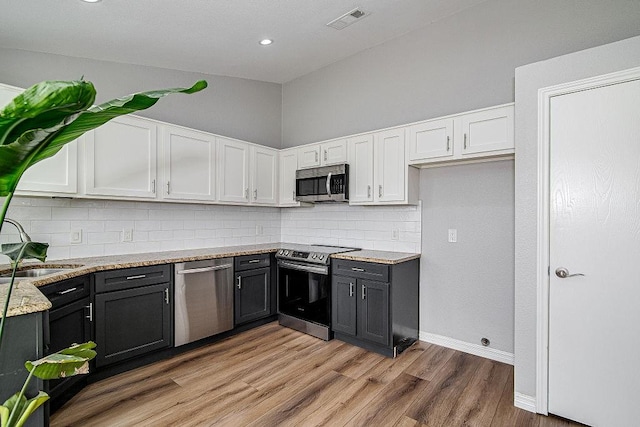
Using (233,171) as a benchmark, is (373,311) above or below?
below

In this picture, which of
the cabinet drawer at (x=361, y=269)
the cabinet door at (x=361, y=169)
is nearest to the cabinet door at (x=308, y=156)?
the cabinet door at (x=361, y=169)

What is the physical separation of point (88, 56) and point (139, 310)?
2.38m

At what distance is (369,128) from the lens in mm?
3928

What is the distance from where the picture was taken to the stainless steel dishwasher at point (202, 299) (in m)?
3.13

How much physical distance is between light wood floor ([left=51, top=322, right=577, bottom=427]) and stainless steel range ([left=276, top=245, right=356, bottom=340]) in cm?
37

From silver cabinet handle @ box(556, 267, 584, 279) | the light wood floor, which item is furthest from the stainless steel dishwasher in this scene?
silver cabinet handle @ box(556, 267, 584, 279)

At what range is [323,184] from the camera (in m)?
3.88

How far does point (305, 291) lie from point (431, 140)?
6.94ft

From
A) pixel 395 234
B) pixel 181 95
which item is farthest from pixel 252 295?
pixel 181 95

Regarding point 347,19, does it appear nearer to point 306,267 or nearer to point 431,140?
point 431,140

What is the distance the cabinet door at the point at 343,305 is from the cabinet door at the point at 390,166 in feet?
3.15

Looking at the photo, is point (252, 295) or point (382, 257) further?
point (252, 295)

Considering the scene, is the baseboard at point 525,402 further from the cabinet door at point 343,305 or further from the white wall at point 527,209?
the cabinet door at point 343,305

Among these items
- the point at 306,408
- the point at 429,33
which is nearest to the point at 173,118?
the point at 429,33
